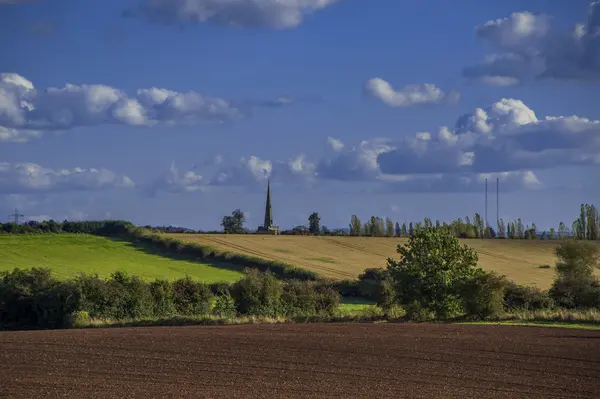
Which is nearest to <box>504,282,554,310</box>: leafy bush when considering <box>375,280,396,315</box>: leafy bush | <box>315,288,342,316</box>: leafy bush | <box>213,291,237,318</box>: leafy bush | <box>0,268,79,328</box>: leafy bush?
<box>375,280,396,315</box>: leafy bush

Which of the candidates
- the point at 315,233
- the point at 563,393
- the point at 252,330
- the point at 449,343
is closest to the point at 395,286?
the point at 252,330

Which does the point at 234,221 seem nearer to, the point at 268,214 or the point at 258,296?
the point at 268,214

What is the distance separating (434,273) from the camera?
52312 millimetres

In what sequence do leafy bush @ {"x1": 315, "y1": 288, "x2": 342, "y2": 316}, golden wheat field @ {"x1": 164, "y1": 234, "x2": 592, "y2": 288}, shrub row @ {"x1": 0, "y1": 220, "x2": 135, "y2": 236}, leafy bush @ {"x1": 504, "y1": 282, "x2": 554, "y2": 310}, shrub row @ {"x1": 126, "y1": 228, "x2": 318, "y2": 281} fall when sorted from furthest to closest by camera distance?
1. shrub row @ {"x1": 0, "y1": 220, "x2": 135, "y2": 236}
2. golden wheat field @ {"x1": 164, "y1": 234, "x2": 592, "y2": 288}
3. shrub row @ {"x1": 126, "y1": 228, "x2": 318, "y2": 281}
4. leafy bush @ {"x1": 315, "y1": 288, "x2": 342, "y2": 316}
5. leafy bush @ {"x1": 504, "y1": 282, "x2": 554, "y2": 310}

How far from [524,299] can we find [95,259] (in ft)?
135

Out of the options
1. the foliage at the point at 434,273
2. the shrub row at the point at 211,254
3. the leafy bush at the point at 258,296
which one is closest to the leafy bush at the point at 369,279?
the shrub row at the point at 211,254

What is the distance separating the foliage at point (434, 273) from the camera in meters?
51.9

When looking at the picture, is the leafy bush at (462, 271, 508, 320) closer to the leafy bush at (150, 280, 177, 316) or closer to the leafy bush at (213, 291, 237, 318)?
the leafy bush at (213, 291, 237, 318)

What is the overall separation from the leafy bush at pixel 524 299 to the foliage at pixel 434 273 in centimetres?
520

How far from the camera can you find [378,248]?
9738 centimetres

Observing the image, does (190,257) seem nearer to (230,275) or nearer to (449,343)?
(230,275)

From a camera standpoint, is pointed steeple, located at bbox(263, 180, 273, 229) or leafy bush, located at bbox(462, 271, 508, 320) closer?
leafy bush, located at bbox(462, 271, 508, 320)

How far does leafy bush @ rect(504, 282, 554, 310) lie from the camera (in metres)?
56.7

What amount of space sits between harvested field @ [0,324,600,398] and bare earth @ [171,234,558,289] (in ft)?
131
